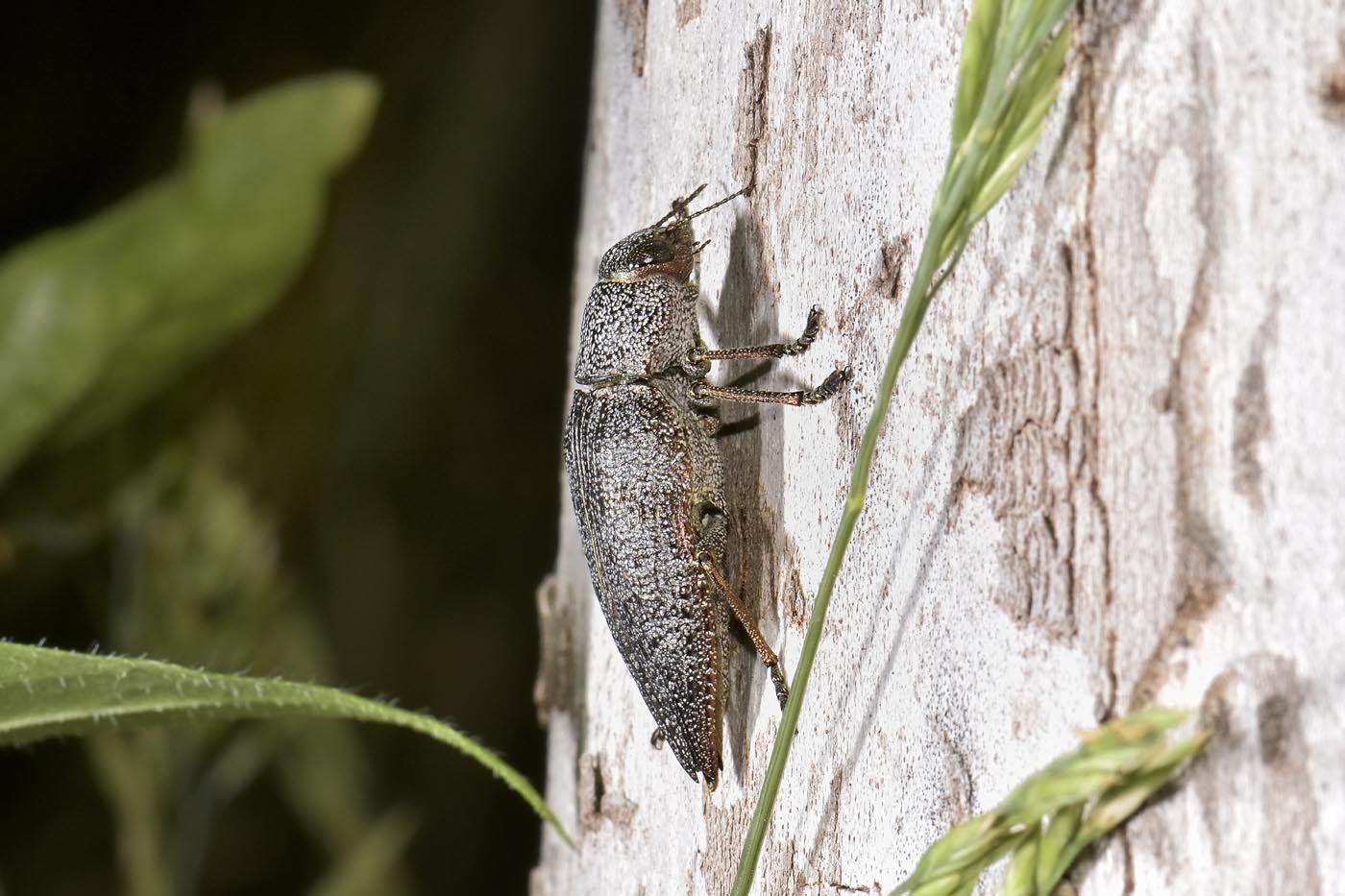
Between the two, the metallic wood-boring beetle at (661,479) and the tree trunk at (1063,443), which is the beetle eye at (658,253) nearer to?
the metallic wood-boring beetle at (661,479)

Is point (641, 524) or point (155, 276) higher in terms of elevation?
point (155, 276)

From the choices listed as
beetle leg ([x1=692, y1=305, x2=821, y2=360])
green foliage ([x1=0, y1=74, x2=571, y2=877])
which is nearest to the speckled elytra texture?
beetle leg ([x1=692, y1=305, x2=821, y2=360])

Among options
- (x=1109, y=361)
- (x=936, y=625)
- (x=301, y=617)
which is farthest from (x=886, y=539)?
(x=301, y=617)

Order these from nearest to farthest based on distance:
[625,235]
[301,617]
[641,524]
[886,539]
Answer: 1. [886,539]
2. [641,524]
3. [625,235]
4. [301,617]

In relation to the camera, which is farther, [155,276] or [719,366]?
[155,276]

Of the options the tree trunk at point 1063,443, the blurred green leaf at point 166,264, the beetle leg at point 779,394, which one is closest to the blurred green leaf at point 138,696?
the tree trunk at point 1063,443

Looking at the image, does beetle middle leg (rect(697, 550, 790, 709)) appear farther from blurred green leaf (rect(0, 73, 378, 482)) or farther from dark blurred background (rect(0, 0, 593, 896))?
dark blurred background (rect(0, 0, 593, 896))

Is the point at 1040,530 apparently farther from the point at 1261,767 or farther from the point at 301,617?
the point at 301,617
